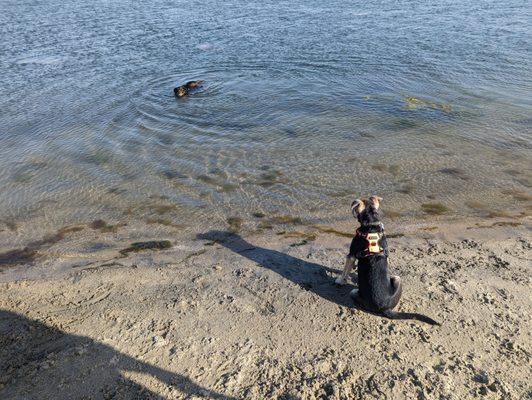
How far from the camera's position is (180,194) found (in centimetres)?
1077

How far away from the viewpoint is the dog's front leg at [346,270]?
6.94m

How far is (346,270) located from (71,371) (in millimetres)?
4377

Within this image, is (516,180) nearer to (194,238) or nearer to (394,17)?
(194,238)

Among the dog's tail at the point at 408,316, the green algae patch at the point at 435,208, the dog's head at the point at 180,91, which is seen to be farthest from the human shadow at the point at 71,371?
the dog's head at the point at 180,91

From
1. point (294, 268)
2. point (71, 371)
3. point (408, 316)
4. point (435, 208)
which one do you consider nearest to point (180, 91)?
point (435, 208)

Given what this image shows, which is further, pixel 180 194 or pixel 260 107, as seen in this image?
pixel 260 107

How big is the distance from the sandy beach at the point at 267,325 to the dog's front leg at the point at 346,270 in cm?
27

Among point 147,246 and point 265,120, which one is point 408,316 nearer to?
point 147,246

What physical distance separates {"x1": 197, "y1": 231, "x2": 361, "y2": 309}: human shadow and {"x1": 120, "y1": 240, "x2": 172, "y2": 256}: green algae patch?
74 centimetres

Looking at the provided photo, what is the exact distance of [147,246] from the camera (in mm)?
8945

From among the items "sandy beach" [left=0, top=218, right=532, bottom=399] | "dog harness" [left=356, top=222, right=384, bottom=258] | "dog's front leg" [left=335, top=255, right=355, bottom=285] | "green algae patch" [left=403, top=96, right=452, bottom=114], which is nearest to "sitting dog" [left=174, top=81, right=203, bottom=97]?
"green algae patch" [left=403, top=96, right=452, bottom=114]

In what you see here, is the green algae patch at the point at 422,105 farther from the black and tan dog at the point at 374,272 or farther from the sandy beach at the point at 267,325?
the black and tan dog at the point at 374,272

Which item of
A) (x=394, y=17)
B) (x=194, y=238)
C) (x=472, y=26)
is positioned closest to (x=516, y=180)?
(x=194, y=238)

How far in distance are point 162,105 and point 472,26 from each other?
17571mm
